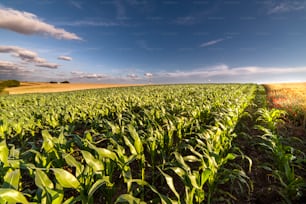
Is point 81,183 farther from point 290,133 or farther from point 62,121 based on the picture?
point 290,133

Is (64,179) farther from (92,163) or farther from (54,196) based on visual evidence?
(92,163)

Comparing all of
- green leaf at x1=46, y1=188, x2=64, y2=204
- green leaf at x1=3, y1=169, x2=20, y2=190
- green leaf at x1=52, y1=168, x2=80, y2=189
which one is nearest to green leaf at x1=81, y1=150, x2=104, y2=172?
green leaf at x1=52, y1=168, x2=80, y2=189

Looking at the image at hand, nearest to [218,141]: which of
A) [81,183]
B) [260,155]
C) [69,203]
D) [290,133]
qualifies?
[260,155]

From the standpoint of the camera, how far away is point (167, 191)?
279 cm

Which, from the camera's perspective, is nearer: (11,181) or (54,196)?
(54,196)

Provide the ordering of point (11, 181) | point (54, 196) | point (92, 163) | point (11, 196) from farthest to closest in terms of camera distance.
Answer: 1. point (92, 163)
2. point (11, 181)
3. point (54, 196)
4. point (11, 196)

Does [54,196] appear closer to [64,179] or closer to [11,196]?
[64,179]

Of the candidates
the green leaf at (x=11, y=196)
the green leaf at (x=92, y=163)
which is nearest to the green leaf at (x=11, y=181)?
the green leaf at (x=11, y=196)

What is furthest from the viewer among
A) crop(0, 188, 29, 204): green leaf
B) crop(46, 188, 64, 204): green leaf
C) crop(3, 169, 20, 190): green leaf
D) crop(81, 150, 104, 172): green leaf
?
crop(81, 150, 104, 172): green leaf

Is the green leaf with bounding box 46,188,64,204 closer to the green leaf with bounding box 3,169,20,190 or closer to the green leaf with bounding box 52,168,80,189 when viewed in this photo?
the green leaf with bounding box 52,168,80,189

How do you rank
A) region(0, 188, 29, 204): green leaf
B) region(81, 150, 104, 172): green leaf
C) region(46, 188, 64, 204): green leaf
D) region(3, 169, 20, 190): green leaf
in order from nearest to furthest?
region(0, 188, 29, 204): green leaf, region(46, 188, 64, 204): green leaf, region(3, 169, 20, 190): green leaf, region(81, 150, 104, 172): green leaf

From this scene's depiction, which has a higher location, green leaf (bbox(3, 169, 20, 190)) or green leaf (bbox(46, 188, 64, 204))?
green leaf (bbox(3, 169, 20, 190))

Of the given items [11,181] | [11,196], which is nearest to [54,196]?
Result: [11,196]

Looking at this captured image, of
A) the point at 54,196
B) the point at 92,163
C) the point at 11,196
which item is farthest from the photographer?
the point at 92,163
